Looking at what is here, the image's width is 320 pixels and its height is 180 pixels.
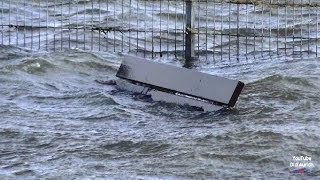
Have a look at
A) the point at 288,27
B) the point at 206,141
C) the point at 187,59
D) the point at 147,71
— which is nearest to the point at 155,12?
the point at 288,27

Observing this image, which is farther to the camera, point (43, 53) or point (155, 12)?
point (155, 12)

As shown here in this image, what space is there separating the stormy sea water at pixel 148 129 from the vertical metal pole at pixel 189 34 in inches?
45.6

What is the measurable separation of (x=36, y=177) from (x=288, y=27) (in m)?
10.8

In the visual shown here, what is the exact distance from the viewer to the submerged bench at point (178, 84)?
10.7 meters

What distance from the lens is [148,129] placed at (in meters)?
9.94

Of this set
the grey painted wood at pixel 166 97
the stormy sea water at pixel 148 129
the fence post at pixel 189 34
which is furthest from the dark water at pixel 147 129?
the fence post at pixel 189 34

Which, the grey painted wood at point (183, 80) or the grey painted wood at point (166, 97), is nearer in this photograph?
the grey painted wood at point (183, 80)

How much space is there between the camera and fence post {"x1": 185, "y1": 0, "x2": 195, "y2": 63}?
14.4 metres

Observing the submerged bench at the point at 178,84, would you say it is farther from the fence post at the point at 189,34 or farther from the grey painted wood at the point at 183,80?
the fence post at the point at 189,34

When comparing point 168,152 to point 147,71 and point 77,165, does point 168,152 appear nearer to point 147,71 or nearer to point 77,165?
point 77,165

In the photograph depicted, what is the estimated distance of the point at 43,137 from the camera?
9.58m

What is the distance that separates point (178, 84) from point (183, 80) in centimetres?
8
